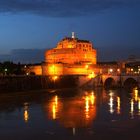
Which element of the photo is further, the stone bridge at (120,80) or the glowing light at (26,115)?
the stone bridge at (120,80)

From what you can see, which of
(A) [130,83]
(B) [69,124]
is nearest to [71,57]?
(A) [130,83]

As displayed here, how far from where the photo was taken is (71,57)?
293 ft

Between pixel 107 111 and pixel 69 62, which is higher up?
pixel 69 62

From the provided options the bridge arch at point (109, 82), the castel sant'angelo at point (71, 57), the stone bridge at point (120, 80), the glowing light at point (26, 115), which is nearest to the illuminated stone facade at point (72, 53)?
the castel sant'angelo at point (71, 57)

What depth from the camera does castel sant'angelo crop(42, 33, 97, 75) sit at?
8006 centimetres

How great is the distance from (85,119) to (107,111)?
4723 mm

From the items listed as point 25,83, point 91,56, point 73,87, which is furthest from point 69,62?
point 25,83

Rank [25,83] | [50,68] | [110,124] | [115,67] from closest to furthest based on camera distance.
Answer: [110,124] < [25,83] < [50,68] < [115,67]

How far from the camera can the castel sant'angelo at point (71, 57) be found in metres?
80.1

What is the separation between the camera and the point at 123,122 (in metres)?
23.7

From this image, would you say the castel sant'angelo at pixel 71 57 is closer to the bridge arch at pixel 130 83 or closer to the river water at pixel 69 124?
the bridge arch at pixel 130 83

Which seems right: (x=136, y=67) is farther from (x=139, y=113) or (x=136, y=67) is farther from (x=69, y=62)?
(x=139, y=113)

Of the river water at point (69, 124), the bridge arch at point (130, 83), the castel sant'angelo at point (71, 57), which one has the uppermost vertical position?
the castel sant'angelo at point (71, 57)

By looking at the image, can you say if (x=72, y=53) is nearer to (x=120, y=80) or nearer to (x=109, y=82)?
(x=109, y=82)
